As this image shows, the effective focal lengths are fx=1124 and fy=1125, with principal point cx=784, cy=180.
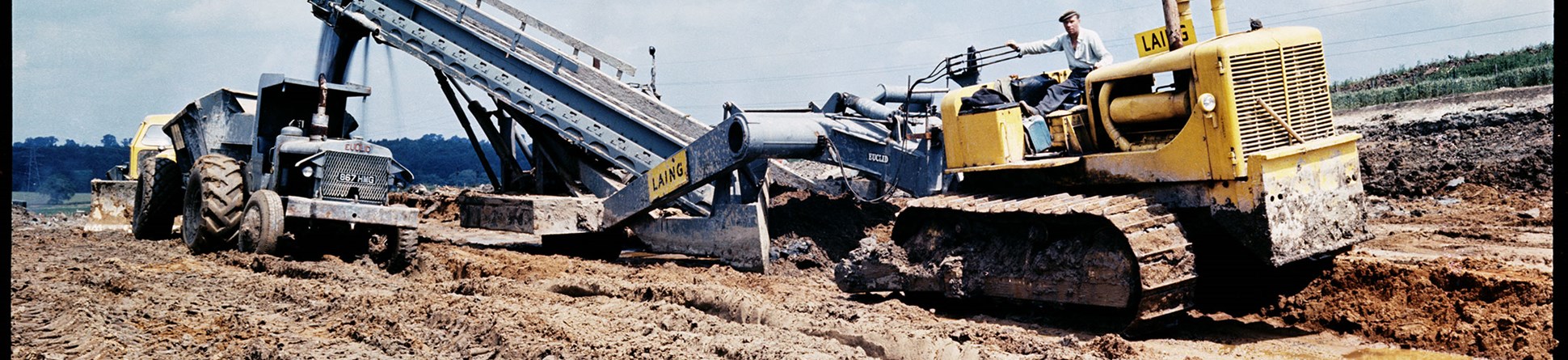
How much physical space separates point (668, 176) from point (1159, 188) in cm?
462

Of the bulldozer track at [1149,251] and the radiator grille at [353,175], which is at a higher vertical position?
the radiator grille at [353,175]

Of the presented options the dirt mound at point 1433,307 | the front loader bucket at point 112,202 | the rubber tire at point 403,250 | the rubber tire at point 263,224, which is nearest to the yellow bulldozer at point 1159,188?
the dirt mound at point 1433,307

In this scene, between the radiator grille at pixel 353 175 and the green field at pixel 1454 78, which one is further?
the green field at pixel 1454 78

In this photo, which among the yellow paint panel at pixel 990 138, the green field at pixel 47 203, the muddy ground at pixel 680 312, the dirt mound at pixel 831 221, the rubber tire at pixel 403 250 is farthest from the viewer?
the green field at pixel 47 203

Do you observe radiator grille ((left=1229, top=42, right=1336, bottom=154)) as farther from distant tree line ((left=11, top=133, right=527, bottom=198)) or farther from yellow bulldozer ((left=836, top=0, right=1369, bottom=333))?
distant tree line ((left=11, top=133, right=527, bottom=198))

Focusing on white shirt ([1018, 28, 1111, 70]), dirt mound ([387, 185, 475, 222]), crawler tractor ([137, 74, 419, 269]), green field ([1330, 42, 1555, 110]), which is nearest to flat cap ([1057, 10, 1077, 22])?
white shirt ([1018, 28, 1111, 70])

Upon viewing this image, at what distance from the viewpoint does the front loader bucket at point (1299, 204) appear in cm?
575

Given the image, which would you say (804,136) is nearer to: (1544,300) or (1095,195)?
(1095,195)

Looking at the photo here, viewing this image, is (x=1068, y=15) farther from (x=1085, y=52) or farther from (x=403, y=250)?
(x=403, y=250)

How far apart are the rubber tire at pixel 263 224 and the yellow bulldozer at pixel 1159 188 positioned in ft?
18.0

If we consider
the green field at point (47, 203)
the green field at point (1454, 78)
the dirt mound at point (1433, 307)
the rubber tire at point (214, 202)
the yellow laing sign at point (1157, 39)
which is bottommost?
the dirt mound at point (1433, 307)

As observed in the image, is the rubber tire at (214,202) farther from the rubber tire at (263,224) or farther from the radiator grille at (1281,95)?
the radiator grille at (1281,95)

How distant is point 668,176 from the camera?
9688 millimetres

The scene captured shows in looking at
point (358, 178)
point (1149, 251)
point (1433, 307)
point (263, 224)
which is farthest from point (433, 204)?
point (1433, 307)
